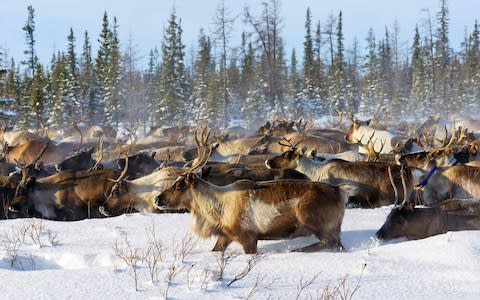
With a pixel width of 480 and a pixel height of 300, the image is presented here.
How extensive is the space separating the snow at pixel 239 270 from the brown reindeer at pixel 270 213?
19cm

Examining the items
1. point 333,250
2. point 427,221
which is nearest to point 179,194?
point 333,250

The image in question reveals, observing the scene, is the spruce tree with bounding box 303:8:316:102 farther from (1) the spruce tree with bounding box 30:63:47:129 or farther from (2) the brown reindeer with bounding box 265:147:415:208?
(2) the brown reindeer with bounding box 265:147:415:208

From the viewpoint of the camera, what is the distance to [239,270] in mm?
A: 4723

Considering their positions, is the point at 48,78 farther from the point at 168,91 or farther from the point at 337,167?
the point at 337,167

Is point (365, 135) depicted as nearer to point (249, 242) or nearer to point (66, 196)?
point (66, 196)

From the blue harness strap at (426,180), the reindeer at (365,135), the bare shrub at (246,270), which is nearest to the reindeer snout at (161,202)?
the bare shrub at (246,270)

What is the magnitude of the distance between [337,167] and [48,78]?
40.1 meters

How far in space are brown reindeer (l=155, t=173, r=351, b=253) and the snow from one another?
0.62ft

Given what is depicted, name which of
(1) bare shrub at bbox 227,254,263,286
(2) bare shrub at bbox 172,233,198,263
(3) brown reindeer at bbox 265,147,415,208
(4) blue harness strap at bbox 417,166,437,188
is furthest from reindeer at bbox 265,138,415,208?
(1) bare shrub at bbox 227,254,263,286

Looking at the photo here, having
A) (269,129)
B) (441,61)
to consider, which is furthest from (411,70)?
(269,129)

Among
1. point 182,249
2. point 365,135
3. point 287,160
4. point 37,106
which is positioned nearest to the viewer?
point 182,249

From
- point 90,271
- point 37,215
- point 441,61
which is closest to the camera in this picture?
point 90,271

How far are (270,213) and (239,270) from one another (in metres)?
1.40

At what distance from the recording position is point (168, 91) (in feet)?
133
